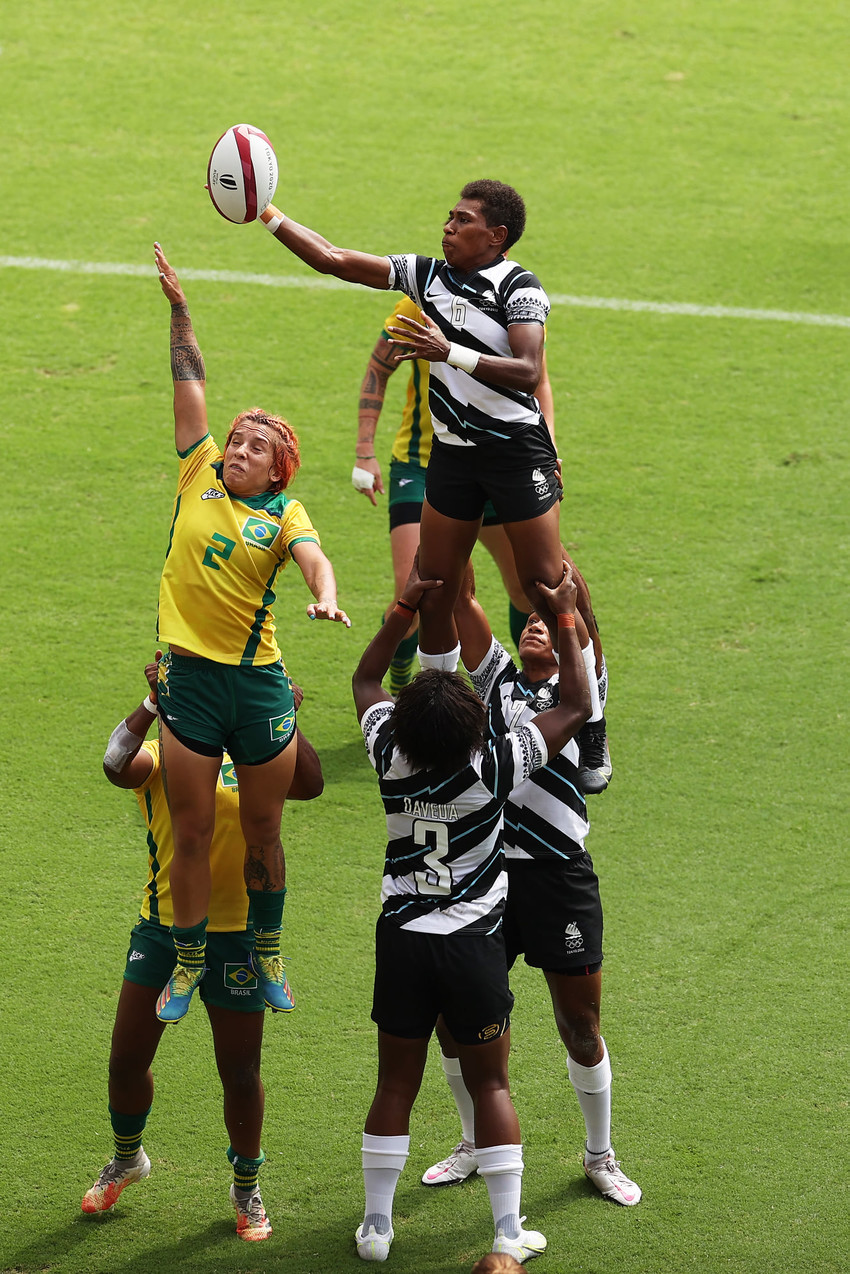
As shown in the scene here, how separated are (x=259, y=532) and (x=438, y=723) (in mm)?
1230

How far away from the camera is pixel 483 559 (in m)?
9.70

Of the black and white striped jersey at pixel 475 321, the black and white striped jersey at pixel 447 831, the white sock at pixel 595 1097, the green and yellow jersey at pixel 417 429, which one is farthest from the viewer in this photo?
the green and yellow jersey at pixel 417 429

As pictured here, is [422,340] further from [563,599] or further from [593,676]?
[593,676]

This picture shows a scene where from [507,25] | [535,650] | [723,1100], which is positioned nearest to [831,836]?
[723,1100]

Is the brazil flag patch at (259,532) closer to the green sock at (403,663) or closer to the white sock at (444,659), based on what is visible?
the white sock at (444,659)

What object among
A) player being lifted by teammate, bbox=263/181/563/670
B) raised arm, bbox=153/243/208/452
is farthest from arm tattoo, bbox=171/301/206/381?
player being lifted by teammate, bbox=263/181/563/670

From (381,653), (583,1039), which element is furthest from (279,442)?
(583,1039)

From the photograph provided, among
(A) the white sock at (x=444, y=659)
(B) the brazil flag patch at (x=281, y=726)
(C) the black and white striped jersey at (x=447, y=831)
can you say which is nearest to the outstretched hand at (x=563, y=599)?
(C) the black and white striped jersey at (x=447, y=831)

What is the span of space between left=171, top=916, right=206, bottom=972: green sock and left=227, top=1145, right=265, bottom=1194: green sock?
2.35ft

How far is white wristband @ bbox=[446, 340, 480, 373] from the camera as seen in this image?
5211 millimetres

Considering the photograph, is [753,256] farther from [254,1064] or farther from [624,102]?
[254,1064]

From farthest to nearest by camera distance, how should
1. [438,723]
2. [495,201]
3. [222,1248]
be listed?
[495,201] → [222,1248] → [438,723]

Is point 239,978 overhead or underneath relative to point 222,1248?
overhead

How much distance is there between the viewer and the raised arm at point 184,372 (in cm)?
540
